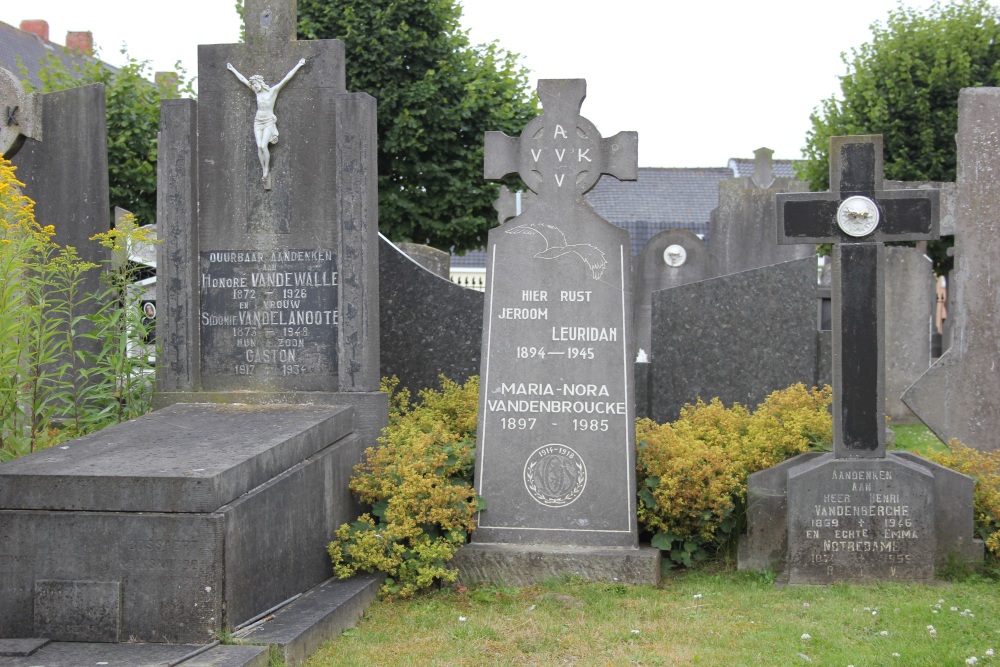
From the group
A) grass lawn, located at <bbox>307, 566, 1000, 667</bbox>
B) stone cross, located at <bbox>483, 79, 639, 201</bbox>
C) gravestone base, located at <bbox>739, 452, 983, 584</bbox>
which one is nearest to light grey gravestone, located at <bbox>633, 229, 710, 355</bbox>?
stone cross, located at <bbox>483, 79, 639, 201</bbox>

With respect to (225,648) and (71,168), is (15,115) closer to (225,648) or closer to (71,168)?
(71,168)

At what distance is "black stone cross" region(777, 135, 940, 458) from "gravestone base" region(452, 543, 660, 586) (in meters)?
1.32

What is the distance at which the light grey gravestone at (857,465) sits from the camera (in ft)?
20.2

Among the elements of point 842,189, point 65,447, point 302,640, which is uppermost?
point 842,189

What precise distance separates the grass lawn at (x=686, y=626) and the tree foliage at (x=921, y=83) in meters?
15.9

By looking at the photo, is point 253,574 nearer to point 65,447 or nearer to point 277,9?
point 65,447

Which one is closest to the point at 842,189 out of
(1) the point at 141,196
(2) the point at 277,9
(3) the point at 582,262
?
(3) the point at 582,262

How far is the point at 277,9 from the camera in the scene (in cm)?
725

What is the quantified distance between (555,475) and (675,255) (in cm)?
1017

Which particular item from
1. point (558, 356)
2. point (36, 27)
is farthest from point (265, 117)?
point (36, 27)

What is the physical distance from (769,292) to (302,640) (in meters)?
5.38

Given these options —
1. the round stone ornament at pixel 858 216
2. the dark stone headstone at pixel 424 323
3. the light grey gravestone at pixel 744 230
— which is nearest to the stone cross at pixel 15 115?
the dark stone headstone at pixel 424 323

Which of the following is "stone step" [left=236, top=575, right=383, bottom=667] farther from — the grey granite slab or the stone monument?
the stone monument

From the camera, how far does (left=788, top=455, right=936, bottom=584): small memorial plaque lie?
615cm
